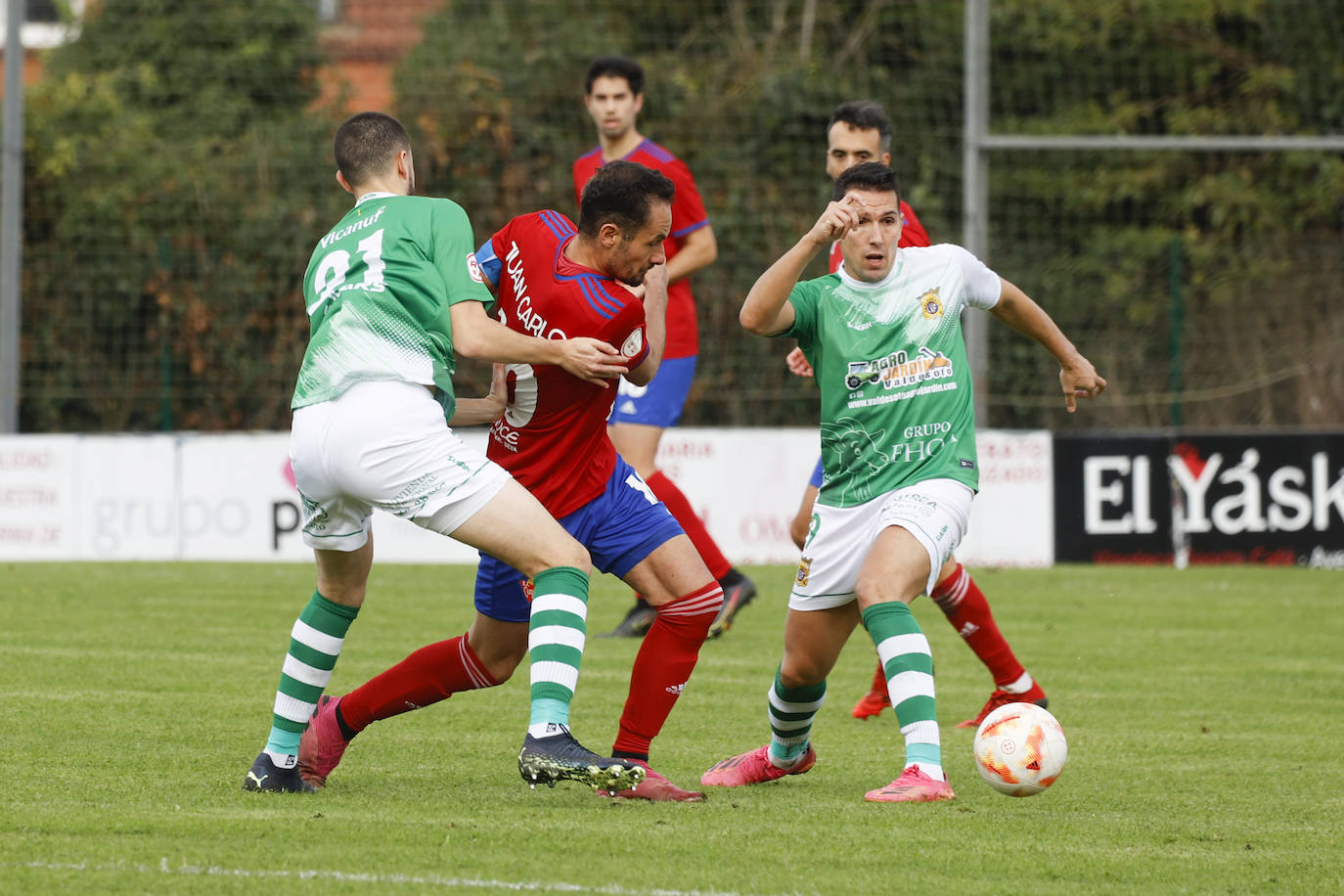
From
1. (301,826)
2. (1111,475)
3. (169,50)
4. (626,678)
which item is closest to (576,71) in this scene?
(169,50)

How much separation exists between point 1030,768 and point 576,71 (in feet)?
44.1

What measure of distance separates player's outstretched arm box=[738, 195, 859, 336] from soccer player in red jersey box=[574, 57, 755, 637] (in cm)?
327

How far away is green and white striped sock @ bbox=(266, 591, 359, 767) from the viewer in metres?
4.65

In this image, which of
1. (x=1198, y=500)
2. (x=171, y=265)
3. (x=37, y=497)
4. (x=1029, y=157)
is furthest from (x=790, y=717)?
(x=1029, y=157)

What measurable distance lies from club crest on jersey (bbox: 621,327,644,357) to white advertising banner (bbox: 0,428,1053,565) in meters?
8.03

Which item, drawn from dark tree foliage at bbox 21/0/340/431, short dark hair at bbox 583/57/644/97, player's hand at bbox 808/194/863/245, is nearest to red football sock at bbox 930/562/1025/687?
player's hand at bbox 808/194/863/245

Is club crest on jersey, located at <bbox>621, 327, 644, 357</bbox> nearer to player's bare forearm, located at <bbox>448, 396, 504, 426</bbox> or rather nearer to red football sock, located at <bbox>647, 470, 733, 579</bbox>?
player's bare forearm, located at <bbox>448, 396, 504, 426</bbox>

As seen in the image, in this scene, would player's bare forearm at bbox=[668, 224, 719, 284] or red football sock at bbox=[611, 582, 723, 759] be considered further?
player's bare forearm at bbox=[668, 224, 719, 284]

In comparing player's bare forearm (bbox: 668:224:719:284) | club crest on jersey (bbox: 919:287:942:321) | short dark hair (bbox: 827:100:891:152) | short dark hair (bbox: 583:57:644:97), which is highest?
short dark hair (bbox: 583:57:644:97)

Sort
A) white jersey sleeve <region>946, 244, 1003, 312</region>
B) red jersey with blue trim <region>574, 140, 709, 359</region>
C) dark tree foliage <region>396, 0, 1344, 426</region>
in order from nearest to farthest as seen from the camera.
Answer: white jersey sleeve <region>946, 244, 1003, 312</region> → red jersey with blue trim <region>574, 140, 709, 359</region> → dark tree foliage <region>396, 0, 1344, 426</region>

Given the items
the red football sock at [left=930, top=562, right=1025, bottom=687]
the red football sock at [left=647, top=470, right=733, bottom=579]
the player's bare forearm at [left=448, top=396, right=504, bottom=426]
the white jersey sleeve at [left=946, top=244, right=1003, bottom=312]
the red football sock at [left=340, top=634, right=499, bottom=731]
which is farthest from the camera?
the red football sock at [left=647, top=470, right=733, bottom=579]

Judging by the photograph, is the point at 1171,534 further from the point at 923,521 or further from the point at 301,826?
the point at 301,826

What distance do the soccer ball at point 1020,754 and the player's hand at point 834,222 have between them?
1.42 metres

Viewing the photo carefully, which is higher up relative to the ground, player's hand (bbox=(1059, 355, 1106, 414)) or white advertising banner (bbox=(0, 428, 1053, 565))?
player's hand (bbox=(1059, 355, 1106, 414))
